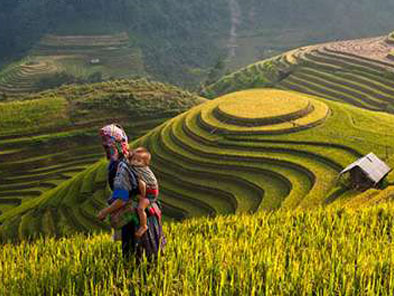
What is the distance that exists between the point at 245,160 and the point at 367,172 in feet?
31.6

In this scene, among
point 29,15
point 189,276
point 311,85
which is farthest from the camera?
point 29,15

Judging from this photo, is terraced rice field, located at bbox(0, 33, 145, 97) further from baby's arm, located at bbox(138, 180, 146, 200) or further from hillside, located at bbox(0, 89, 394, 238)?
baby's arm, located at bbox(138, 180, 146, 200)

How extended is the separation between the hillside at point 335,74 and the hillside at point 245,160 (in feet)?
Result: 63.1

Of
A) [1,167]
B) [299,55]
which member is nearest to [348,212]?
[1,167]

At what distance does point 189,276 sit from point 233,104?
33.5 metres

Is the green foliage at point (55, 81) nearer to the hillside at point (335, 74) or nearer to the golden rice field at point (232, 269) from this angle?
the hillside at point (335, 74)

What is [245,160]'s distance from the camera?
31.4 metres

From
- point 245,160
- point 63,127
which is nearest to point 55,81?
point 63,127

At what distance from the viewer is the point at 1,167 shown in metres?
48.1

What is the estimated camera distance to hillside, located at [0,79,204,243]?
47312 millimetres

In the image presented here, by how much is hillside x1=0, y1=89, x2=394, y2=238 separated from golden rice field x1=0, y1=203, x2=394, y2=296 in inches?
634

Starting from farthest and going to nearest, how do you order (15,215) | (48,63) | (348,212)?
1. (48,63)
2. (15,215)
3. (348,212)

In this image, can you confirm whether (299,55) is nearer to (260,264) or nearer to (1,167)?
(1,167)

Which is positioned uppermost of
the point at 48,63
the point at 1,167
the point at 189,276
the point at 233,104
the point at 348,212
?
the point at 189,276
